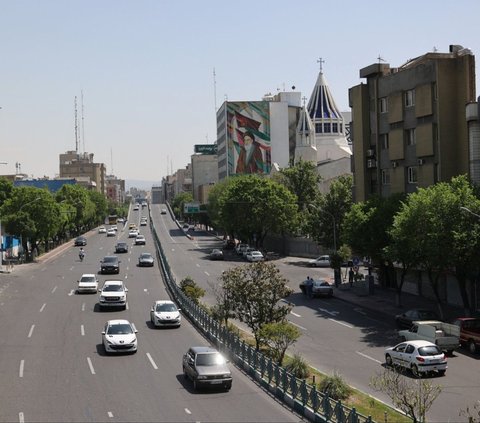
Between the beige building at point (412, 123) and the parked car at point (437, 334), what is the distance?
50.8 ft

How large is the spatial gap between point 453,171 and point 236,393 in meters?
28.4

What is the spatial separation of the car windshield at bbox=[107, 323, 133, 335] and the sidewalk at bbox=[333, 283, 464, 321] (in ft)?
60.2

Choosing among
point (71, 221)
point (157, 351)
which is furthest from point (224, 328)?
point (71, 221)

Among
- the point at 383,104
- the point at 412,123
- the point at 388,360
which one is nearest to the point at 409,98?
the point at 412,123

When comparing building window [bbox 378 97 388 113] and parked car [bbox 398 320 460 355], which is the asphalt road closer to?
parked car [bbox 398 320 460 355]

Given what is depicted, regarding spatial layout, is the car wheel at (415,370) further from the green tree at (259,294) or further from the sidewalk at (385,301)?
the sidewalk at (385,301)

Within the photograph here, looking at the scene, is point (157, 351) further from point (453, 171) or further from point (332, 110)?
point (332, 110)

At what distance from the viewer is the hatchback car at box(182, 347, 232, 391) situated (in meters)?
26.2

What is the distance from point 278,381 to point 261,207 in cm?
6226

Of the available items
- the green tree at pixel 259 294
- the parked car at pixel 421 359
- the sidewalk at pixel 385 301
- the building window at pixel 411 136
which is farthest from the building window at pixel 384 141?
the parked car at pixel 421 359

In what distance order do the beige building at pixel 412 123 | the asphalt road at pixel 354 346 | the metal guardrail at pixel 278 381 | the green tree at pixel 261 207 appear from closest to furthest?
1. the metal guardrail at pixel 278 381
2. the asphalt road at pixel 354 346
3. the beige building at pixel 412 123
4. the green tree at pixel 261 207

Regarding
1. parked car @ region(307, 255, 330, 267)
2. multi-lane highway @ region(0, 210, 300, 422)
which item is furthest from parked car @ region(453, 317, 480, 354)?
parked car @ region(307, 255, 330, 267)

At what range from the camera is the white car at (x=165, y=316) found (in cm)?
4069

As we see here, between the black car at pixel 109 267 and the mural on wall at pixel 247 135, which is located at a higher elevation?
the mural on wall at pixel 247 135
